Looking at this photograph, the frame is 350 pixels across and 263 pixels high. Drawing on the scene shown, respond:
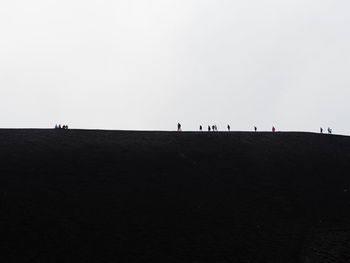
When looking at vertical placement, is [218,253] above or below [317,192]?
below

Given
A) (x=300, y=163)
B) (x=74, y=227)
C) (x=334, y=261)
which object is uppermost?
(x=300, y=163)

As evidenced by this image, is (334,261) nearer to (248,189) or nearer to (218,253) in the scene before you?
(218,253)

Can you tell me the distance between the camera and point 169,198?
30.7 m

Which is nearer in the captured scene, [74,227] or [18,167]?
[74,227]

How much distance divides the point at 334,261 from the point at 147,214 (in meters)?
11.3

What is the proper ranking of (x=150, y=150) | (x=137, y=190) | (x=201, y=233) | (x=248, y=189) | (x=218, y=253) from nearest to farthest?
(x=218, y=253)
(x=201, y=233)
(x=137, y=190)
(x=248, y=189)
(x=150, y=150)

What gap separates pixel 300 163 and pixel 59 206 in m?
20.6

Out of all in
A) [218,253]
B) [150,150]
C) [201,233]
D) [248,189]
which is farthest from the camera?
[150,150]

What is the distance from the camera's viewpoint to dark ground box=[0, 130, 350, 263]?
25.4 m

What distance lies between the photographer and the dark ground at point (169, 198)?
83.5ft

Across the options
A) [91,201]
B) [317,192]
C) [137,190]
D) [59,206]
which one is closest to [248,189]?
[317,192]

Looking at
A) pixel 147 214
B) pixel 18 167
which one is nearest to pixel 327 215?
pixel 147 214

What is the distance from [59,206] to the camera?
1099 inches

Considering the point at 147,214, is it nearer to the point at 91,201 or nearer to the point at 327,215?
the point at 91,201
